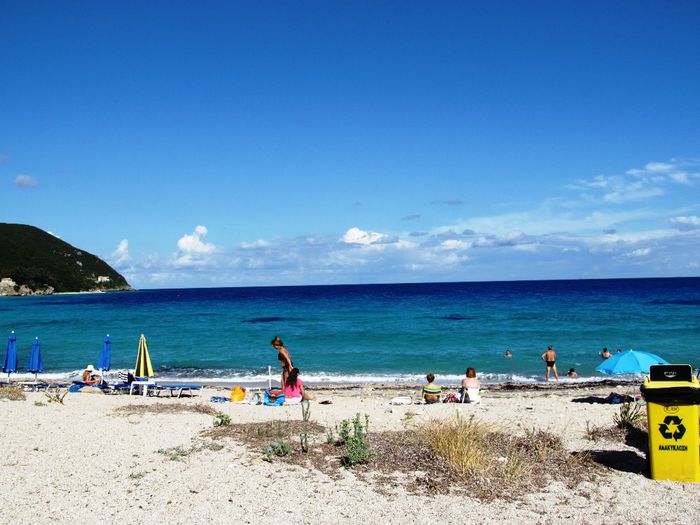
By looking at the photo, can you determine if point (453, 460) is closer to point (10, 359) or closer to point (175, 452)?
point (175, 452)

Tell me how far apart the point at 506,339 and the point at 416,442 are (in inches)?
1077

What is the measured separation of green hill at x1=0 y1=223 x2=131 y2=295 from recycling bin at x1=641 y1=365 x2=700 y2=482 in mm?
130427

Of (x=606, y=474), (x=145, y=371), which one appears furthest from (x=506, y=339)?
(x=606, y=474)

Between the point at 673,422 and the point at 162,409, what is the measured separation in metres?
9.39

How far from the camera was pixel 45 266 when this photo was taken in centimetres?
12938

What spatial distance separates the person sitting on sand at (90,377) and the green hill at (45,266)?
112489mm

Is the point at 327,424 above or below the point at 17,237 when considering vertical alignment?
below

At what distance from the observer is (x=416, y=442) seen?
796 centimetres

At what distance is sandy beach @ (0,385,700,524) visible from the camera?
18.7ft

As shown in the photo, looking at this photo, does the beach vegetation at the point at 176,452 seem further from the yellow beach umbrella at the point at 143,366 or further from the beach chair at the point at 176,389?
the yellow beach umbrella at the point at 143,366

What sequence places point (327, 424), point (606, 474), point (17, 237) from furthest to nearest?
point (17, 237) < point (327, 424) < point (606, 474)

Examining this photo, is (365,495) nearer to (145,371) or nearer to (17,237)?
(145,371)

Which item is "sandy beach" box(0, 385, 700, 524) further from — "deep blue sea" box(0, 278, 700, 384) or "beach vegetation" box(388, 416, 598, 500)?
"deep blue sea" box(0, 278, 700, 384)

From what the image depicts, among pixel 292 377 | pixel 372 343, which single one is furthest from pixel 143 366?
pixel 372 343
